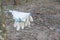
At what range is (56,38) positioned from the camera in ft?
11.9

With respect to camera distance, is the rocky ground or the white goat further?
the rocky ground

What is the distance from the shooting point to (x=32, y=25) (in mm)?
4215

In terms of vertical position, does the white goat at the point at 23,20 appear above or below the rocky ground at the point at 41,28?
above

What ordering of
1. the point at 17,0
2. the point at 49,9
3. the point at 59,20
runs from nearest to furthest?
the point at 59,20, the point at 49,9, the point at 17,0

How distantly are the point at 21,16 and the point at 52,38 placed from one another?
1.70 metres

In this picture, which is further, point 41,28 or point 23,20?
point 41,28

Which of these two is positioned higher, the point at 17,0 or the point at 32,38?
the point at 17,0

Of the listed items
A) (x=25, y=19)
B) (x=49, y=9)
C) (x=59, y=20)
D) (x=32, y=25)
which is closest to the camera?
(x=25, y=19)

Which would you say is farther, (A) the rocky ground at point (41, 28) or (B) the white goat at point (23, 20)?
(A) the rocky ground at point (41, 28)

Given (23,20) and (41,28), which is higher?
(23,20)

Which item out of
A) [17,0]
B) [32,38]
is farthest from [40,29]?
[17,0]

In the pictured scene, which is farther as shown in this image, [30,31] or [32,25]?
[32,25]

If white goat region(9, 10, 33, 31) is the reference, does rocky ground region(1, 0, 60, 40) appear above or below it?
below

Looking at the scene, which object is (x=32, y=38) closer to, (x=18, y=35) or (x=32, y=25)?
(x=18, y=35)
